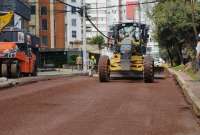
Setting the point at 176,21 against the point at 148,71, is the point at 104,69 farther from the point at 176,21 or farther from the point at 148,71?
the point at 176,21

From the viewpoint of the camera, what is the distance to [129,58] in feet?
97.9

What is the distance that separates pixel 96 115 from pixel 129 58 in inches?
647

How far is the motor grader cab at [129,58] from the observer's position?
28.7m

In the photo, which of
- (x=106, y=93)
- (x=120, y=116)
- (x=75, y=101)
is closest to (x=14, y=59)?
(x=106, y=93)

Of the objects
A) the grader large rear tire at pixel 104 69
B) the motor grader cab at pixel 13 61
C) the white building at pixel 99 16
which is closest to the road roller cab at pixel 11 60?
the motor grader cab at pixel 13 61

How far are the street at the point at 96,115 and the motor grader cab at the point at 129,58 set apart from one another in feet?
30.3

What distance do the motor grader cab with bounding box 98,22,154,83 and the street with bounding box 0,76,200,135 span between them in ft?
30.3

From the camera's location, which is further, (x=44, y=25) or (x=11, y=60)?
(x=44, y=25)

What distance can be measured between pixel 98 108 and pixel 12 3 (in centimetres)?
4742

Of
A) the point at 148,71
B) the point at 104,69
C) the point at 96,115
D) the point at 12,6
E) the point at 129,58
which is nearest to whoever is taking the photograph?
the point at 96,115

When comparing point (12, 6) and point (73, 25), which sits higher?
point (73, 25)

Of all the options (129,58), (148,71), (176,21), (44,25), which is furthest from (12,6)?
(44,25)

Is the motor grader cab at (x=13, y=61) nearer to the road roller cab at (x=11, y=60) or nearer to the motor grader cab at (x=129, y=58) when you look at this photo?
the road roller cab at (x=11, y=60)

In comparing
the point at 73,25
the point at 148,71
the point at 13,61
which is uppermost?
the point at 73,25
